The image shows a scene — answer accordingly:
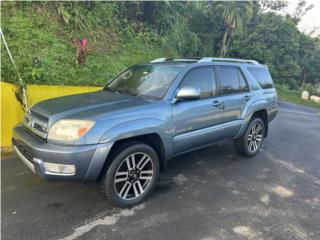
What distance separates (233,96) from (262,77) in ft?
4.39

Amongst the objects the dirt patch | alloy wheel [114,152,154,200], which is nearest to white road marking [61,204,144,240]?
alloy wheel [114,152,154,200]

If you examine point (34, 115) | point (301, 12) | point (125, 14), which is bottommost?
point (34, 115)

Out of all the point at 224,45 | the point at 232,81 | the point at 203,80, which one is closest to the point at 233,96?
the point at 232,81

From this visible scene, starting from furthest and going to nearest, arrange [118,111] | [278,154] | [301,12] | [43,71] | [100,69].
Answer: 1. [301,12]
2. [100,69]
3. [43,71]
4. [278,154]
5. [118,111]

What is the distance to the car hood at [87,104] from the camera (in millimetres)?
3226

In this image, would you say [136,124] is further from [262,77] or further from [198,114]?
[262,77]

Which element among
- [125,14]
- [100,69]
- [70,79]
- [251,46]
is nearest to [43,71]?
[70,79]

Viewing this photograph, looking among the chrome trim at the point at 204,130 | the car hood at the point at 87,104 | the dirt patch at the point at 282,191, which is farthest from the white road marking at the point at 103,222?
the dirt patch at the point at 282,191

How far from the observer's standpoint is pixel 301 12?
129 feet

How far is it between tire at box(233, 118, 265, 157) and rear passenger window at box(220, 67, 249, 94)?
0.74 meters

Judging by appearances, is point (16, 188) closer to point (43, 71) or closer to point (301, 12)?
point (43, 71)

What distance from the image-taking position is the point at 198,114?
4008 millimetres

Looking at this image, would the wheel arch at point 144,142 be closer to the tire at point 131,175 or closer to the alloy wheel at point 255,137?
the tire at point 131,175

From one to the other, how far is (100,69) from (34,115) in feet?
15.8
